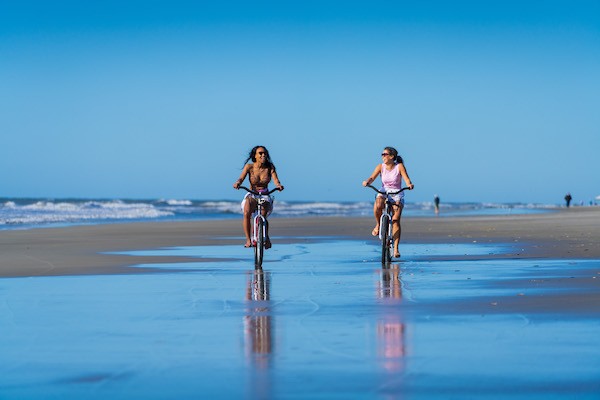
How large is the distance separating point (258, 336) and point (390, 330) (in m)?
0.94

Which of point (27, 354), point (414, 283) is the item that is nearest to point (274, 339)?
point (27, 354)

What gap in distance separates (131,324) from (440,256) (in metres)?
9.46

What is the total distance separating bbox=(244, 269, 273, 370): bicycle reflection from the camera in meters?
5.97

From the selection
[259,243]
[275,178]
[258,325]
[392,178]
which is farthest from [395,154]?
[258,325]

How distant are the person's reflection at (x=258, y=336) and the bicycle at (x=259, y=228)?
2.85m

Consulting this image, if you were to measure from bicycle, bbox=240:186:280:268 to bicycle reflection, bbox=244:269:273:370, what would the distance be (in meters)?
2.44

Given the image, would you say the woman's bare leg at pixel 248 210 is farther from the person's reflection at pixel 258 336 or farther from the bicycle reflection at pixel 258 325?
the person's reflection at pixel 258 336

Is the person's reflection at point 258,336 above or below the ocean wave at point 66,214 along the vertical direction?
below

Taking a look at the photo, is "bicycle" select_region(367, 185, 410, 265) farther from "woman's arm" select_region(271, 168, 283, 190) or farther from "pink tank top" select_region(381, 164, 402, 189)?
"woman's arm" select_region(271, 168, 283, 190)

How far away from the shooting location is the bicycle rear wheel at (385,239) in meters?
14.4

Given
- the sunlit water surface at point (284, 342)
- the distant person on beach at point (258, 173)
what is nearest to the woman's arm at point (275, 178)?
the distant person on beach at point (258, 173)

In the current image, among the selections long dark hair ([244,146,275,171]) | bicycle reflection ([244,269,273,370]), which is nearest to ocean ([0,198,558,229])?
long dark hair ([244,146,275,171])

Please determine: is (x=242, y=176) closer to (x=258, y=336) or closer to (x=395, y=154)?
(x=395, y=154)

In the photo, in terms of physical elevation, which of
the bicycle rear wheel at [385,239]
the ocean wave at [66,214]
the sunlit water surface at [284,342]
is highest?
the ocean wave at [66,214]
